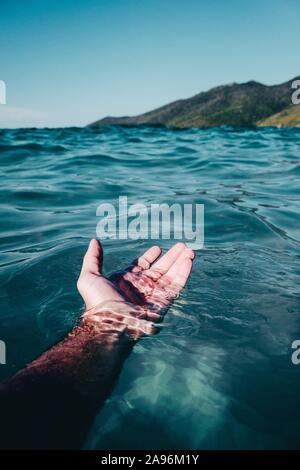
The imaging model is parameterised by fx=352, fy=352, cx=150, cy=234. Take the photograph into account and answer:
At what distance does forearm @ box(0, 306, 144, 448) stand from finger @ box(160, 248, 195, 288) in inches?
33.2

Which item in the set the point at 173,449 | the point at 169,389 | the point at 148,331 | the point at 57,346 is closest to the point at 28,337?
the point at 57,346

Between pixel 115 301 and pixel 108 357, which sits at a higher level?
pixel 115 301

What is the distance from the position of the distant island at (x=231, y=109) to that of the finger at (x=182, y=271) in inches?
1665

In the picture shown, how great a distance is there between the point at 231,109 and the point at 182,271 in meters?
62.5

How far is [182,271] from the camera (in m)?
3.34

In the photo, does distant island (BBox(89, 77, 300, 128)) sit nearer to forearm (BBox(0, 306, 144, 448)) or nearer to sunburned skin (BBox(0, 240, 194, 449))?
sunburned skin (BBox(0, 240, 194, 449))

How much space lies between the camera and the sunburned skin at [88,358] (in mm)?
1784

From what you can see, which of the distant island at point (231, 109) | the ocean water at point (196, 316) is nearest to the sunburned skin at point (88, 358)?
the ocean water at point (196, 316)

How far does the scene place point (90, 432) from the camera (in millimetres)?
1879

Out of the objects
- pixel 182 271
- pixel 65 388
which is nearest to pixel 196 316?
pixel 182 271

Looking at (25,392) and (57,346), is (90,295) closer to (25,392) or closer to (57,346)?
(57,346)

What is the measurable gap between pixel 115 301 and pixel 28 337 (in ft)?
2.41

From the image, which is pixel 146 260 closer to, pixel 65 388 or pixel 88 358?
pixel 88 358

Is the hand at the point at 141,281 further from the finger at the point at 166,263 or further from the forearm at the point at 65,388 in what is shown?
the forearm at the point at 65,388
